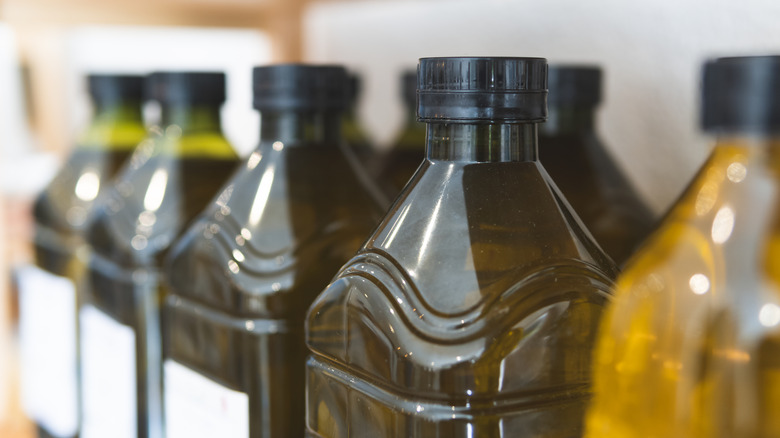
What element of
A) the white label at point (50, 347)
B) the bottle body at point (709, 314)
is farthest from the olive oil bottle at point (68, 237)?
the bottle body at point (709, 314)

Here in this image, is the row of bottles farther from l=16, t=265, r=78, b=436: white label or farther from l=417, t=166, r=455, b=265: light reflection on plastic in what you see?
l=16, t=265, r=78, b=436: white label

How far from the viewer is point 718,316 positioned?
0.83ft

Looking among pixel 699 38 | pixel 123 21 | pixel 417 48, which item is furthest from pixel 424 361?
pixel 123 21

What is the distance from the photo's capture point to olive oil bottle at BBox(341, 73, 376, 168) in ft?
2.28

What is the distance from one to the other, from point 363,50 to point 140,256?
1.27 feet

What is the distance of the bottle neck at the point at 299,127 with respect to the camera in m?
0.47

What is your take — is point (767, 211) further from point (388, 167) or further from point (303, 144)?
point (388, 167)

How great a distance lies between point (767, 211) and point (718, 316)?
3 cm

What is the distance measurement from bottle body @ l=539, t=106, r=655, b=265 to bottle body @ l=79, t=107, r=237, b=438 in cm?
26

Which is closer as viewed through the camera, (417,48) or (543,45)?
(543,45)

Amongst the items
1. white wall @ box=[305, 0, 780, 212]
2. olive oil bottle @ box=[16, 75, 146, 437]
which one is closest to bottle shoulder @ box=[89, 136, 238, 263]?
olive oil bottle @ box=[16, 75, 146, 437]

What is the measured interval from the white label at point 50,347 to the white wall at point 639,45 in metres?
0.40

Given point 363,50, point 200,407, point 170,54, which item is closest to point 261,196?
point 200,407

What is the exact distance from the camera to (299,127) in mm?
469
